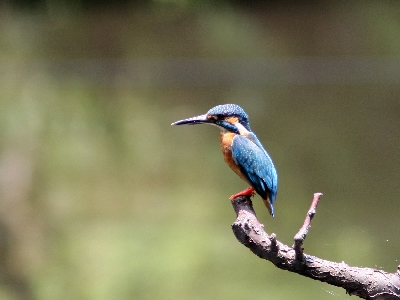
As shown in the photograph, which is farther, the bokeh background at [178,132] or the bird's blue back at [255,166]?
the bokeh background at [178,132]

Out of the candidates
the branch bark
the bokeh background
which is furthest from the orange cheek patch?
the bokeh background

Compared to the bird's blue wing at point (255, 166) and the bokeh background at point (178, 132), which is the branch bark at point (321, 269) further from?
the bokeh background at point (178, 132)

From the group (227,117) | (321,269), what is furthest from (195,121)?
(321,269)

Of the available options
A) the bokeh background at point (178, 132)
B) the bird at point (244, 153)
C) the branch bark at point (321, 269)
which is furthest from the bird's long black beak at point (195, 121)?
the bokeh background at point (178, 132)

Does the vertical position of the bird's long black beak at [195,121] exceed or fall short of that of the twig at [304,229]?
it exceeds it

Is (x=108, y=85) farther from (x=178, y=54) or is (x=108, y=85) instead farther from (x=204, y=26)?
(x=204, y=26)

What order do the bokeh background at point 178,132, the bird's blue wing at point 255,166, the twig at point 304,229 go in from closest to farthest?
the twig at point 304,229 < the bird's blue wing at point 255,166 < the bokeh background at point 178,132

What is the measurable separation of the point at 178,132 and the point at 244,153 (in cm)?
185

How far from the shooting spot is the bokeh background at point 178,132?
2.66 m

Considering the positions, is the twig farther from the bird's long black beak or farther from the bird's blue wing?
the bird's long black beak

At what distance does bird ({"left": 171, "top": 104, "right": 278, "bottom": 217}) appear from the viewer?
1.00 metres

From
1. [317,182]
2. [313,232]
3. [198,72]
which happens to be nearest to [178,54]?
[198,72]

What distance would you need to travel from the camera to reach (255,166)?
1.00 meters

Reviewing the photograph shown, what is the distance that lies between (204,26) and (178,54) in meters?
0.21
